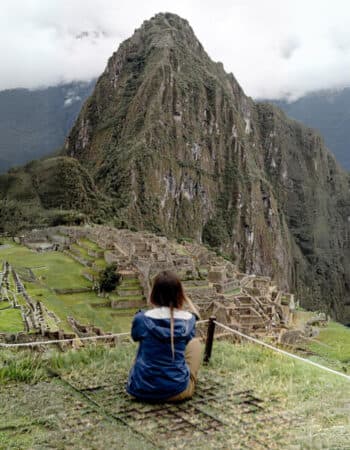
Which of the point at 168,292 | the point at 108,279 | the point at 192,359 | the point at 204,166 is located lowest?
the point at 108,279

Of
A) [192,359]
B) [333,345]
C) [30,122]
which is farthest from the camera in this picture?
[30,122]

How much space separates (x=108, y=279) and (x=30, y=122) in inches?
2850

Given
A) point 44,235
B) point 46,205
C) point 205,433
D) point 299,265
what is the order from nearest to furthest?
point 205,433, point 44,235, point 46,205, point 299,265

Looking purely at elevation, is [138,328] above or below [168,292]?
below

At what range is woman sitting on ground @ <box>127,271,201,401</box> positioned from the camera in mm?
5812

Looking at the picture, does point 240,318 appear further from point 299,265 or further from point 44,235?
point 299,265

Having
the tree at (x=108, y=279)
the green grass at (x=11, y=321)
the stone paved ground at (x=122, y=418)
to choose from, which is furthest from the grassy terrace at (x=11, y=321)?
the tree at (x=108, y=279)

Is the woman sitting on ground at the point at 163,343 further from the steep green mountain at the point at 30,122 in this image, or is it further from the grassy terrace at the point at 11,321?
the steep green mountain at the point at 30,122

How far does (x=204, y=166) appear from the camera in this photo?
122688 mm

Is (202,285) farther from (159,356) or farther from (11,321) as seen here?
(159,356)

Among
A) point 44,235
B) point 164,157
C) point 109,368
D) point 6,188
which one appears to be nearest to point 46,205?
point 6,188

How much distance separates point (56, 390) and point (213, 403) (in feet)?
5.78

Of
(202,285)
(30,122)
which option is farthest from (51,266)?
(30,122)

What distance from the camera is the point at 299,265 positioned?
145750mm
